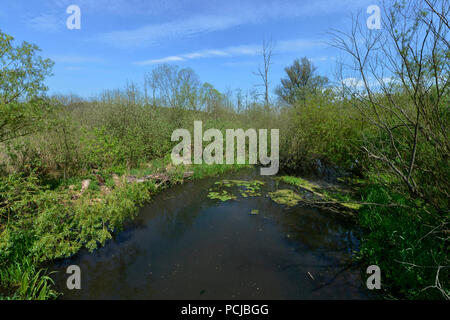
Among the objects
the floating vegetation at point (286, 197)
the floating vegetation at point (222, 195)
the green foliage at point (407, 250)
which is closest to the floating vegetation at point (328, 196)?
the floating vegetation at point (286, 197)

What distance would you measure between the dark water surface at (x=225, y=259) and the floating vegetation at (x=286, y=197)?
47 centimetres

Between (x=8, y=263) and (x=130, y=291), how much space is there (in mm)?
2040

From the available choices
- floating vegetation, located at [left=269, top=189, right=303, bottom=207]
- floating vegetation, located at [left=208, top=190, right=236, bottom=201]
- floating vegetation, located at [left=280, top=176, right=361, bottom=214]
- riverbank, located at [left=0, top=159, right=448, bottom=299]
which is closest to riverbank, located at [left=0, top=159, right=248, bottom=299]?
riverbank, located at [left=0, top=159, right=448, bottom=299]

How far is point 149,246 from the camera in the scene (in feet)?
14.1

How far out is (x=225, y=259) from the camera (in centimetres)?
385

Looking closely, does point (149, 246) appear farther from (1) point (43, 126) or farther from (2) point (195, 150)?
(2) point (195, 150)

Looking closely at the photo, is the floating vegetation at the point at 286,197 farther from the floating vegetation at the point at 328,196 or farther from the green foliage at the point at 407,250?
the green foliage at the point at 407,250

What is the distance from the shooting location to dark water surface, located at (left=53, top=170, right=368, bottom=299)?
311 cm

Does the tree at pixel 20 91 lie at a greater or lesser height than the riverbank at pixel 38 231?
greater

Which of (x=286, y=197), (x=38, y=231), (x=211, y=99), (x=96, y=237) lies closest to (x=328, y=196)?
(x=286, y=197)

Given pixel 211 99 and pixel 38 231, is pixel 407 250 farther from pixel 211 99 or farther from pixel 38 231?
pixel 211 99

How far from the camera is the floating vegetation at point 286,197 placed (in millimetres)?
6500

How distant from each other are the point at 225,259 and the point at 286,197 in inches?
147
